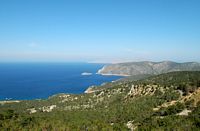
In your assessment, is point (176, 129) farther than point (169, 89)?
No

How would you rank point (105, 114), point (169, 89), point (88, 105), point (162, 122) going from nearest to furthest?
point (162, 122), point (105, 114), point (169, 89), point (88, 105)

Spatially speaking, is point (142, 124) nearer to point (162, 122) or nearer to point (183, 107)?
point (162, 122)

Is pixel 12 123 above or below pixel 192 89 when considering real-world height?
below

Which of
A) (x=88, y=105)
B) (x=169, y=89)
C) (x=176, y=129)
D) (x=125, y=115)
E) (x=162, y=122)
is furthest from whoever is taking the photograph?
(x=88, y=105)

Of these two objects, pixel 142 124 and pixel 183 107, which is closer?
pixel 142 124

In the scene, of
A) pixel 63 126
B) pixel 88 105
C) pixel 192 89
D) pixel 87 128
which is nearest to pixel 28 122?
pixel 63 126

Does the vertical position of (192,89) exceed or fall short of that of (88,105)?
it exceeds it

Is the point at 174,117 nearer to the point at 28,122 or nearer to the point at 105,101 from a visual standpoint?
the point at 28,122

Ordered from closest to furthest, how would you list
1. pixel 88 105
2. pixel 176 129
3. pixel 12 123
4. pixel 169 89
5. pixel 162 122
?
pixel 176 129 < pixel 162 122 < pixel 12 123 < pixel 169 89 < pixel 88 105

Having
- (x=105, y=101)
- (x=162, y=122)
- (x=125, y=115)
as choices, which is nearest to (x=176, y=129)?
(x=162, y=122)
